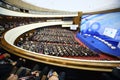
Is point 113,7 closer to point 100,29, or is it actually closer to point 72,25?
point 100,29

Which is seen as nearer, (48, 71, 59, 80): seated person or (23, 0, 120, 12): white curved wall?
(48, 71, 59, 80): seated person

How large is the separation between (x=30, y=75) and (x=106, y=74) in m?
1.23

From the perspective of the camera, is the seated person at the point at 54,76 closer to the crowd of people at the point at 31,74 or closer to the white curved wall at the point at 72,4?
the crowd of people at the point at 31,74

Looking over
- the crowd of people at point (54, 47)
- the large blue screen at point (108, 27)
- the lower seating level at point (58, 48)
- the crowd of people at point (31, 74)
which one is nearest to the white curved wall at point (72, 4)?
the large blue screen at point (108, 27)

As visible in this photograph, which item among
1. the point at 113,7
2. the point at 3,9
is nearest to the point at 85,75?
the point at 3,9

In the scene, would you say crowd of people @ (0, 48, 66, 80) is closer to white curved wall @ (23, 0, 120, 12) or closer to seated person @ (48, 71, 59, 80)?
seated person @ (48, 71, 59, 80)

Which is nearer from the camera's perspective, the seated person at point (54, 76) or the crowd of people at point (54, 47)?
the seated person at point (54, 76)

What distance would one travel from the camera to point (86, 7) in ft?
46.2

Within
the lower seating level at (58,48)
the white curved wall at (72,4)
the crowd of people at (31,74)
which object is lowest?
the lower seating level at (58,48)

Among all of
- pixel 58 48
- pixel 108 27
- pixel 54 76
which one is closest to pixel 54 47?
pixel 58 48

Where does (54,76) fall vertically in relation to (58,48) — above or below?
above

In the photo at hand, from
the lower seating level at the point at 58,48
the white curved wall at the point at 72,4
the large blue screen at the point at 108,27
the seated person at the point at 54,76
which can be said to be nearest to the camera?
the seated person at the point at 54,76

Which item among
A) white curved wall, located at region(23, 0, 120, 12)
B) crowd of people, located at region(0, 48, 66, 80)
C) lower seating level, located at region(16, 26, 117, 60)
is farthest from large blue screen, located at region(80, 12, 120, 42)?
crowd of people, located at region(0, 48, 66, 80)

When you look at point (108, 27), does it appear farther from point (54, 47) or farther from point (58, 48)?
point (54, 47)
